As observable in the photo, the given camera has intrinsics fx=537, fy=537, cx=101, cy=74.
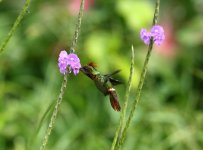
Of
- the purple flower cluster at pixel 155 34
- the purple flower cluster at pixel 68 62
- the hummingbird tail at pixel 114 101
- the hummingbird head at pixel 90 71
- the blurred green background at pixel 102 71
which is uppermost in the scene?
the blurred green background at pixel 102 71

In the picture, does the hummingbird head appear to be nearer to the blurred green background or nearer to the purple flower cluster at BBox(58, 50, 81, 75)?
the purple flower cluster at BBox(58, 50, 81, 75)

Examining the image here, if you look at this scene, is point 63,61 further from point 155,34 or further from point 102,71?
point 102,71

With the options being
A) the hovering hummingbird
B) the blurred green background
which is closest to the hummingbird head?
the hovering hummingbird

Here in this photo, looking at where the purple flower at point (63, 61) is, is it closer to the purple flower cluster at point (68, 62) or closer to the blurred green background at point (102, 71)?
the purple flower cluster at point (68, 62)

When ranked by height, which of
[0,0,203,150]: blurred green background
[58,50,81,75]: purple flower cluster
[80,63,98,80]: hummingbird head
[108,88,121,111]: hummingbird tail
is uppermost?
[0,0,203,150]: blurred green background

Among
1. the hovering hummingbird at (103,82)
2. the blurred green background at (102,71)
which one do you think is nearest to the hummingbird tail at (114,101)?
the hovering hummingbird at (103,82)

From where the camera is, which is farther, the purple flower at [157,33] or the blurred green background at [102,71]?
the blurred green background at [102,71]

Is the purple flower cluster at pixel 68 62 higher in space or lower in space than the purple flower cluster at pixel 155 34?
lower

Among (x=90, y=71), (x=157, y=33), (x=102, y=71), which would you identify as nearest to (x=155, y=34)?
(x=157, y=33)
